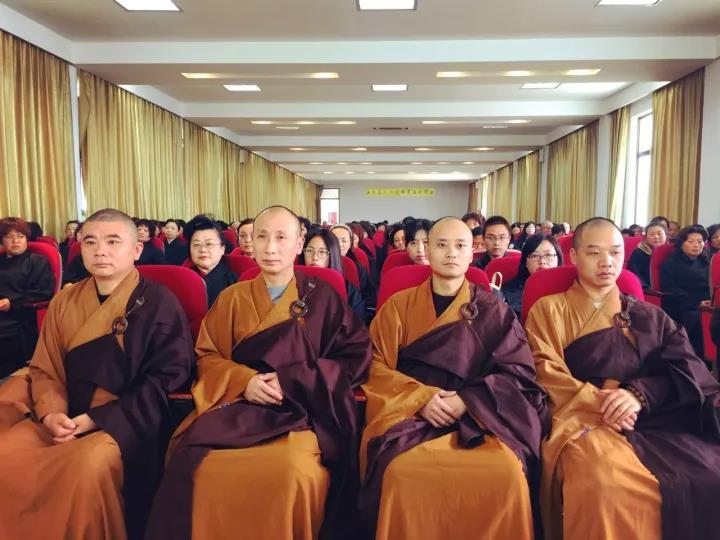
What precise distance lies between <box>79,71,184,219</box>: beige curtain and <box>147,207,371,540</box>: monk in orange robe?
6263 millimetres

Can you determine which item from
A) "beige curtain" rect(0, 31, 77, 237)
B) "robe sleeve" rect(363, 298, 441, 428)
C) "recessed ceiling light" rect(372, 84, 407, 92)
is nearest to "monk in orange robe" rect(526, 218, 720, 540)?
"robe sleeve" rect(363, 298, 441, 428)

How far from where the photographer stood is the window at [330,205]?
2848 cm

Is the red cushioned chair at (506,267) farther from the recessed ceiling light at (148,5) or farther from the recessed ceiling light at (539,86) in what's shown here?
the recessed ceiling light at (539,86)

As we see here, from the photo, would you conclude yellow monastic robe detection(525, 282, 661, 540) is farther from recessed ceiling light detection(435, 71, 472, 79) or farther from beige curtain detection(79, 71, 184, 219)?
beige curtain detection(79, 71, 184, 219)

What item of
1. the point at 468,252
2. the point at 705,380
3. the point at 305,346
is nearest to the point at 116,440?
the point at 305,346

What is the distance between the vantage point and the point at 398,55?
700cm

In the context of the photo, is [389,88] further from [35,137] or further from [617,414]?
[617,414]

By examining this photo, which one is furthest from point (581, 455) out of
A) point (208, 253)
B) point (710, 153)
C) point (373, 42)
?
point (710, 153)

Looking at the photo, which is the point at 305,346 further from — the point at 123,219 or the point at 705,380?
Result: the point at 705,380

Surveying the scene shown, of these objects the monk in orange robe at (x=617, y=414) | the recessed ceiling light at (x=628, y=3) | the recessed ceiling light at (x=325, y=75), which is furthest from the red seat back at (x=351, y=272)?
the recessed ceiling light at (x=325, y=75)

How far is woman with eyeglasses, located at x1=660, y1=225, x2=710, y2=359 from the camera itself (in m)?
4.52

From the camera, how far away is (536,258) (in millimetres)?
3459

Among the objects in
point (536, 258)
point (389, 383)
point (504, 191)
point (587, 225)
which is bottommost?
point (389, 383)

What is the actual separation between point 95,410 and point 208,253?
5.44ft
